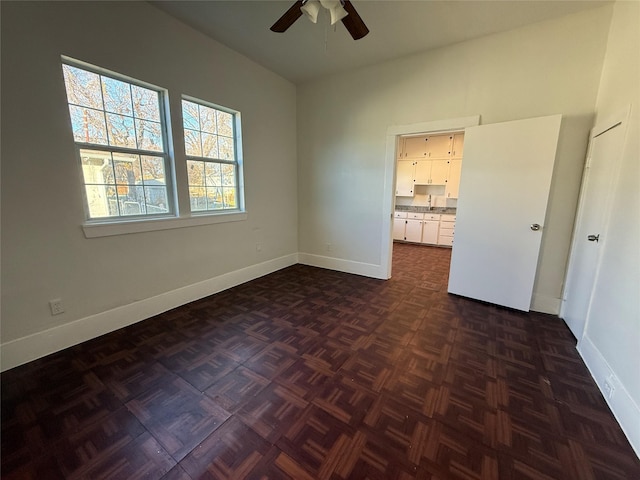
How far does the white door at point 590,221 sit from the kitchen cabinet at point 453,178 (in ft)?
11.0

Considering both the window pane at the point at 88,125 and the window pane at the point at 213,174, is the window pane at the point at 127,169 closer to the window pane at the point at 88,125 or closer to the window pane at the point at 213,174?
the window pane at the point at 88,125

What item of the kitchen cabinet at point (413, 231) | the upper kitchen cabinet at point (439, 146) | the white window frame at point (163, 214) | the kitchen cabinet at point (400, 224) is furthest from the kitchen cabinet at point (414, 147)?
the white window frame at point (163, 214)

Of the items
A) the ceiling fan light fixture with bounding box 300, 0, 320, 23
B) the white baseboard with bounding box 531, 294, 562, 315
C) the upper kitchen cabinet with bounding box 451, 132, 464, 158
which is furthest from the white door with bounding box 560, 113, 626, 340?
the upper kitchen cabinet with bounding box 451, 132, 464, 158

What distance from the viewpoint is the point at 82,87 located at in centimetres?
217

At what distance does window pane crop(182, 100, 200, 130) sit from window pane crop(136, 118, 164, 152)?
289mm

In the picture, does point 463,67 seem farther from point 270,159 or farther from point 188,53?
point 188,53

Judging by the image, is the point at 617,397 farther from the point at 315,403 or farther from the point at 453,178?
the point at 453,178

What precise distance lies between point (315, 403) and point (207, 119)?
3.16 m

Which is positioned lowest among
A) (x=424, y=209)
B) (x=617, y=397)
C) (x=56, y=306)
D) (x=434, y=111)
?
(x=617, y=397)

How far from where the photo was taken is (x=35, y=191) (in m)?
1.96

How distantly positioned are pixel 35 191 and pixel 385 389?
114 inches

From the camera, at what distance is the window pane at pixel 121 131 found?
7.69 ft

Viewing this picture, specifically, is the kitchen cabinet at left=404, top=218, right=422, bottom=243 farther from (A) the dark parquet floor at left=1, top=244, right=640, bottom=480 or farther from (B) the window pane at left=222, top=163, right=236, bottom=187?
(B) the window pane at left=222, top=163, right=236, bottom=187

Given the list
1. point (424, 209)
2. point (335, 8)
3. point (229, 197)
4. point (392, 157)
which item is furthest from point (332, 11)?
point (424, 209)
